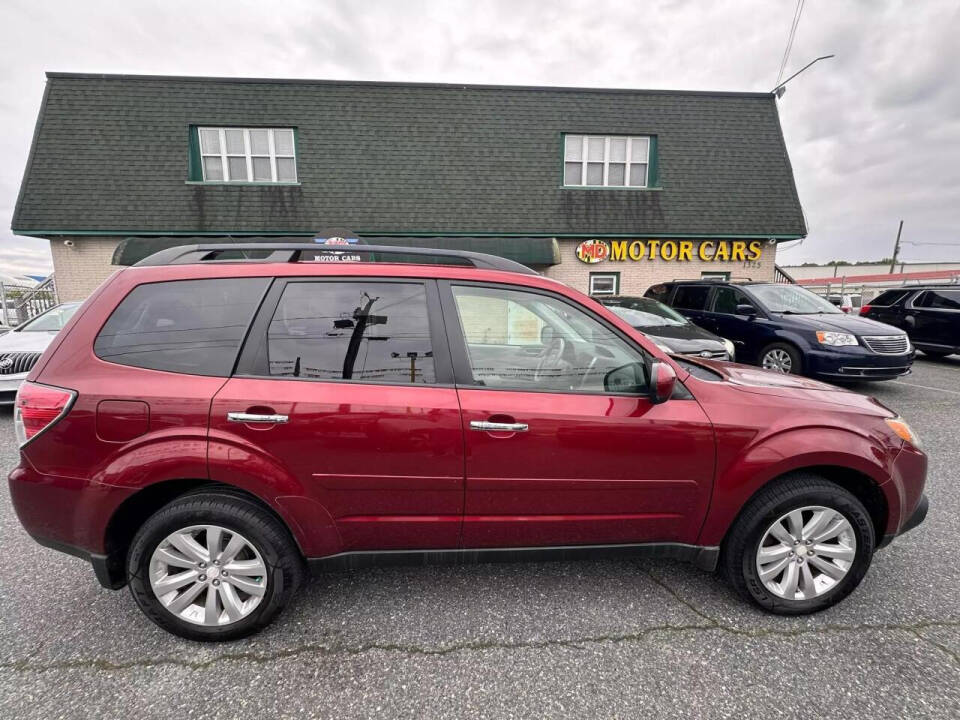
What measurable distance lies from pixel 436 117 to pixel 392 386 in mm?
11945

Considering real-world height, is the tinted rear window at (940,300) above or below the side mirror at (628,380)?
above

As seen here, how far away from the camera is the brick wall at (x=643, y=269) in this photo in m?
12.0

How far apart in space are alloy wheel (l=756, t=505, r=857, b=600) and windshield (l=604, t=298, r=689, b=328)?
4588 mm

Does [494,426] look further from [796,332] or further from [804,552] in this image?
[796,332]

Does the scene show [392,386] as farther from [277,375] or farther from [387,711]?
[387,711]

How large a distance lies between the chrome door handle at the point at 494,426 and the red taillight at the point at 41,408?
1.75 m

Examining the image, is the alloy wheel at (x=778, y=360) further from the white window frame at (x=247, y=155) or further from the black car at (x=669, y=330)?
the white window frame at (x=247, y=155)

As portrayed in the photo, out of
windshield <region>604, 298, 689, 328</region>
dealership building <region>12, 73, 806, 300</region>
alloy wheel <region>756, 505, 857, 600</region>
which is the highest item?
dealership building <region>12, 73, 806, 300</region>

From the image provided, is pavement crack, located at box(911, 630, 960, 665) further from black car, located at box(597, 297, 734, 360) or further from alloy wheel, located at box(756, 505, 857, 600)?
black car, located at box(597, 297, 734, 360)

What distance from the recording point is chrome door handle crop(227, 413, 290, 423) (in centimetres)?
195

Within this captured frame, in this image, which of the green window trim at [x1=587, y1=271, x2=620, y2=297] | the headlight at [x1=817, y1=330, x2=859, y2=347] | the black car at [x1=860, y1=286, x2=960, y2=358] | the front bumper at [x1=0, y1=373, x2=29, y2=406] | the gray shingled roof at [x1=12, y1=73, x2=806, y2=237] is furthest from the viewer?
the green window trim at [x1=587, y1=271, x2=620, y2=297]

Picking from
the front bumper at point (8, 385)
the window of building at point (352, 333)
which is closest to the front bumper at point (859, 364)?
the window of building at point (352, 333)

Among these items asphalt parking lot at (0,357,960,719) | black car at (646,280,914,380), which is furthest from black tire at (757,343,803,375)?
asphalt parking lot at (0,357,960,719)

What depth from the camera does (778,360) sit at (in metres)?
6.77
